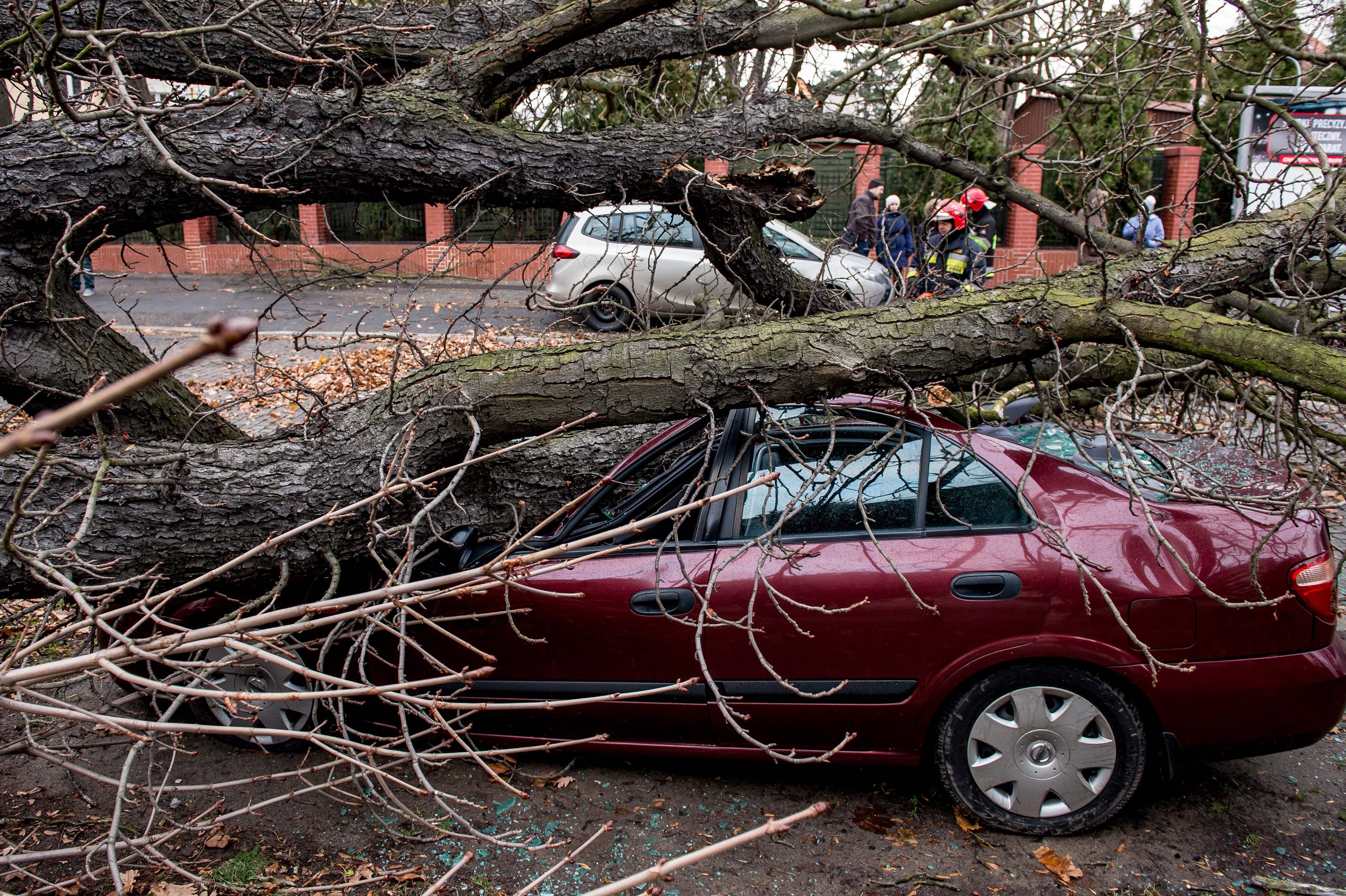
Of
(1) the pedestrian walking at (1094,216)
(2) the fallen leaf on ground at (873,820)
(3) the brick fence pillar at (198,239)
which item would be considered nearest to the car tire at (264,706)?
(2) the fallen leaf on ground at (873,820)

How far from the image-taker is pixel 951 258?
9320 mm

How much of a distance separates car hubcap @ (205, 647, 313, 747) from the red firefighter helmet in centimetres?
366

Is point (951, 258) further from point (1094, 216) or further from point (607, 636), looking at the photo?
point (607, 636)

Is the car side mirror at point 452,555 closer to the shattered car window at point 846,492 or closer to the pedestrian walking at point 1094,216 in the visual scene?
the shattered car window at point 846,492

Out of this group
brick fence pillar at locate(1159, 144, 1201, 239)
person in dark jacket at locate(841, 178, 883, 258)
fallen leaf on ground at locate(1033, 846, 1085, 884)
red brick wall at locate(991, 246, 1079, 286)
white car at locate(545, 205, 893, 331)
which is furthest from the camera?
brick fence pillar at locate(1159, 144, 1201, 239)

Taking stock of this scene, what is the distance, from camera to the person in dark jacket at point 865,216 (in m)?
11.8

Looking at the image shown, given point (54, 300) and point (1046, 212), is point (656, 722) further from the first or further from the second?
point (1046, 212)

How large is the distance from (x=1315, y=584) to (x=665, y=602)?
2156 millimetres

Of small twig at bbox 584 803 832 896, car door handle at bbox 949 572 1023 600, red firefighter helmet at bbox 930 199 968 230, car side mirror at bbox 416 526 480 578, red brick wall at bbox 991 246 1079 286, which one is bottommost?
red brick wall at bbox 991 246 1079 286

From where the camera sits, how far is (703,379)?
347 centimetres

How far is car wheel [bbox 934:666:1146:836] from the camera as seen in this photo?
10.1 feet

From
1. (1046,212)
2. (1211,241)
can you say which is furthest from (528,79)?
(1211,241)

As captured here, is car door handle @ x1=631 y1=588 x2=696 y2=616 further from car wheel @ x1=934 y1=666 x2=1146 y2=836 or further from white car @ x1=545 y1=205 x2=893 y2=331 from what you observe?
white car @ x1=545 y1=205 x2=893 y2=331

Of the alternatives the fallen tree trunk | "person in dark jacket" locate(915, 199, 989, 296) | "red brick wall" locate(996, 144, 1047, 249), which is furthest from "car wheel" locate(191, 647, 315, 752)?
"red brick wall" locate(996, 144, 1047, 249)
